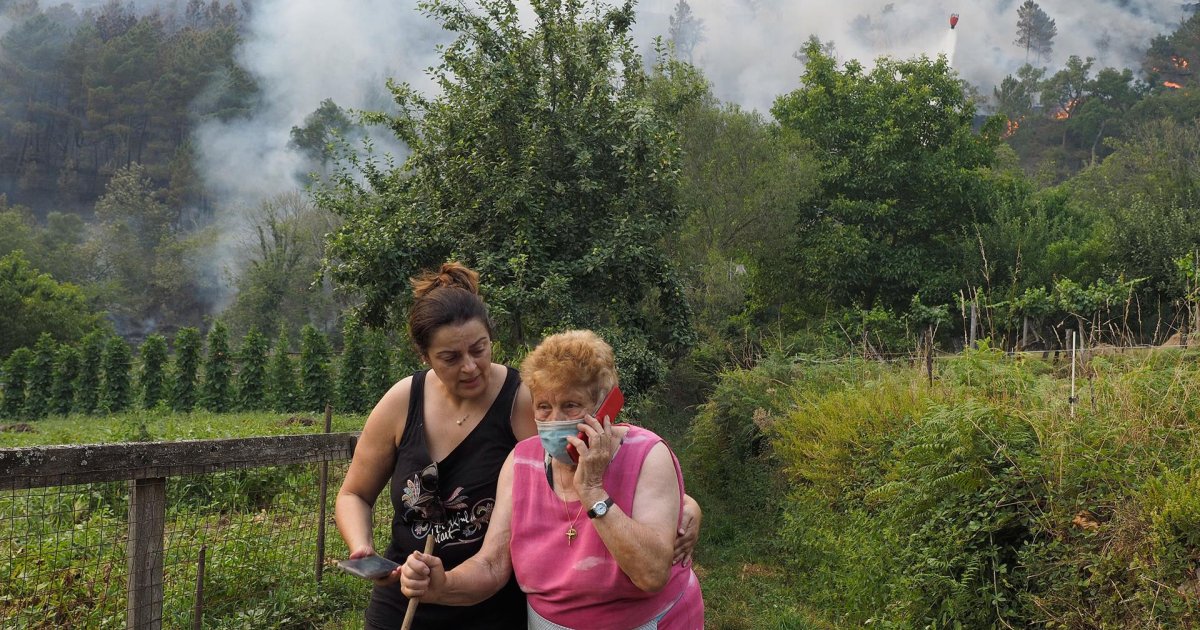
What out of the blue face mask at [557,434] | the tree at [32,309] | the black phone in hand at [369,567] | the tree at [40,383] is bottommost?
the tree at [40,383]

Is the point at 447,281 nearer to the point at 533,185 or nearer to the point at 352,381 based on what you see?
the point at 533,185

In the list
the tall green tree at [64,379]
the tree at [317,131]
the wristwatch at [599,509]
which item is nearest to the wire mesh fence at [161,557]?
the wristwatch at [599,509]

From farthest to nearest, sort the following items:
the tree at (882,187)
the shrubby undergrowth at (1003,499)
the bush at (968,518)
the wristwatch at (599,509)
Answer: the tree at (882,187)
the bush at (968,518)
the shrubby undergrowth at (1003,499)
the wristwatch at (599,509)

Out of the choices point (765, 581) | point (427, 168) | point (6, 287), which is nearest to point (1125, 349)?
point (765, 581)

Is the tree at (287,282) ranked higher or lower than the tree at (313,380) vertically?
higher

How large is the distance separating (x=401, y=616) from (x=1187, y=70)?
99205 mm

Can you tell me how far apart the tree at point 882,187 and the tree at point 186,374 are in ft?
60.9

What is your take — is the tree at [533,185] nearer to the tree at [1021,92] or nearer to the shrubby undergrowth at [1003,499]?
the shrubby undergrowth at [1003,499]

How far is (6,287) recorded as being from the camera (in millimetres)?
43062

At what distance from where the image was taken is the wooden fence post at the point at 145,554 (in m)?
3.49

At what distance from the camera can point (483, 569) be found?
2.57 m

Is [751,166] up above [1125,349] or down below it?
above

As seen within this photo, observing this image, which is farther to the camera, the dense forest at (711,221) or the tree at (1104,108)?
the tree at (1104,108)

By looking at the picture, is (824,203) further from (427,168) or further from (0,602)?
(0,602)
